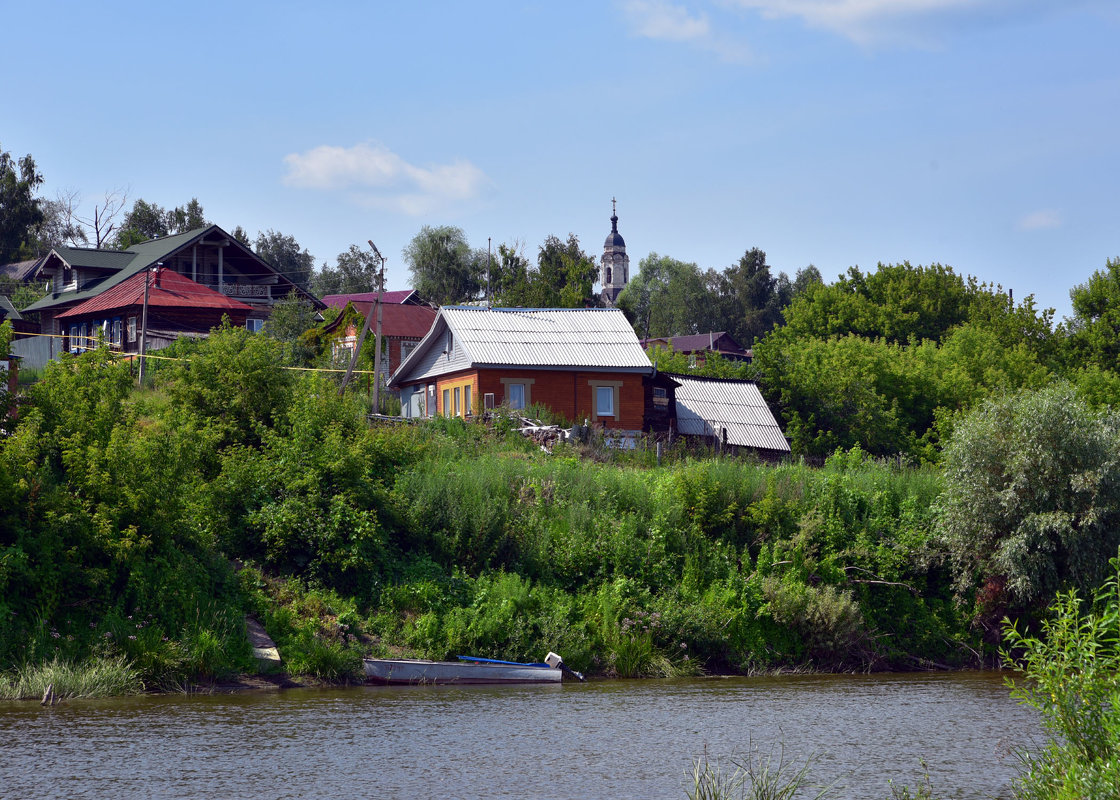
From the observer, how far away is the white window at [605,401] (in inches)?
1874

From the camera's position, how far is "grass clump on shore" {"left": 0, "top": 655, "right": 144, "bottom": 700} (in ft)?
67.9

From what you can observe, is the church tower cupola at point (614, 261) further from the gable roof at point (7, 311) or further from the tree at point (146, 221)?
the gable roof at point (7, 311)

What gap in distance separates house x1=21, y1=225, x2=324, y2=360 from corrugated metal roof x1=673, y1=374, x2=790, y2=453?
28930 millimetres

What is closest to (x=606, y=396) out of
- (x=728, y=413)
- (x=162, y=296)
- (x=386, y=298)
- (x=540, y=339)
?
(x=540, y=339)

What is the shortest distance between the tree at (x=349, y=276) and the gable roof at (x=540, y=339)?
2710 inches

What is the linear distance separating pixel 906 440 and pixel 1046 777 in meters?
44.4

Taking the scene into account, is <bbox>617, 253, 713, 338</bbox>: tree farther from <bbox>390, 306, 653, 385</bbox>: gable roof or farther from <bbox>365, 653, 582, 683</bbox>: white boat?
<bbox>365, 653, 582, 683</bbox>: white boat

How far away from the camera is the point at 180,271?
68.5 metres

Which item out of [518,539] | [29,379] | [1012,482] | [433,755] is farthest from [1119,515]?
[29,379]

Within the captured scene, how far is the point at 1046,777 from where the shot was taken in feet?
32.5

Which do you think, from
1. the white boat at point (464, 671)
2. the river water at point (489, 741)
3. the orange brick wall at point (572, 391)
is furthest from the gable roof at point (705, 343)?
the river water at point (489, 741)

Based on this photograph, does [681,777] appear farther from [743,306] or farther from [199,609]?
[743,306]

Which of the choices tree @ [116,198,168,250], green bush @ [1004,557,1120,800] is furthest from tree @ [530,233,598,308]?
green bush @ [1004,557,1120,800]

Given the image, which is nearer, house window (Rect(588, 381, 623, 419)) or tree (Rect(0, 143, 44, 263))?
house window (Rect(588, 381, 623, 419))
